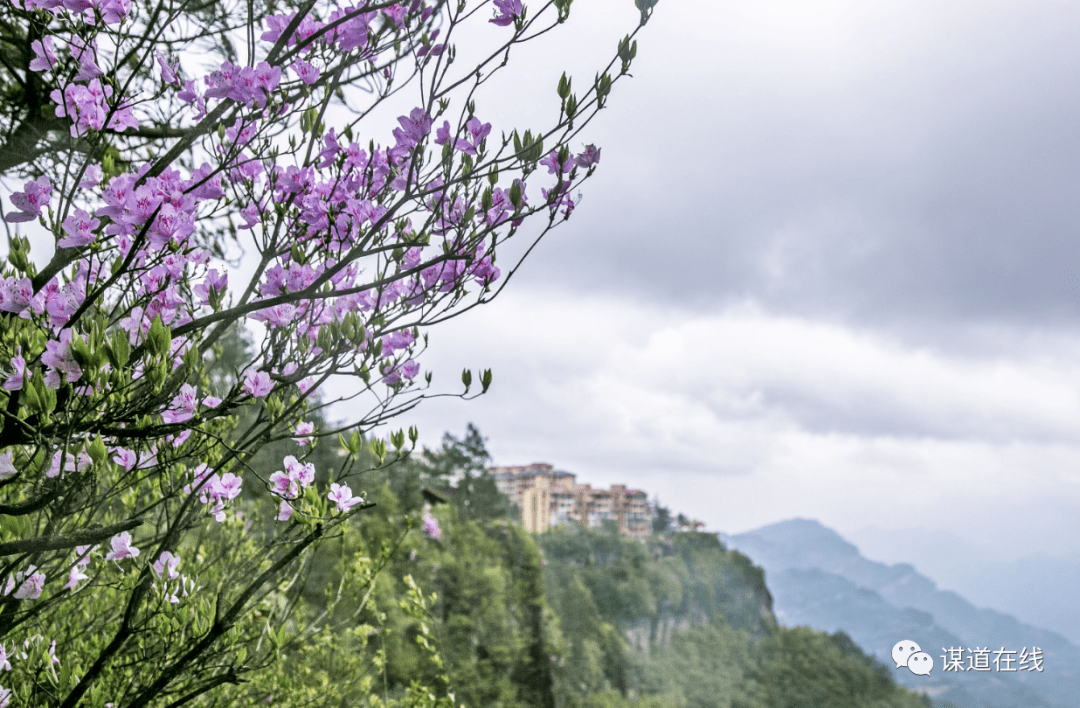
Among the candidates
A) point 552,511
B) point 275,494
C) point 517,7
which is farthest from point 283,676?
point 552,511

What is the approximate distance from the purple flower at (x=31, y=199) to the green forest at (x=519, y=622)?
123cm

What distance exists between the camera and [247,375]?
205 centimetres

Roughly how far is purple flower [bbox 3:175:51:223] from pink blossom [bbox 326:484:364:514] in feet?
3.41

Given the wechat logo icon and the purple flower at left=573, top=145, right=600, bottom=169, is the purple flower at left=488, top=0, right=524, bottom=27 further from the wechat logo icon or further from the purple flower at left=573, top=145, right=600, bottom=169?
the wechat logo icon

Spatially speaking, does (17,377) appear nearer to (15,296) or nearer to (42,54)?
(15,296)

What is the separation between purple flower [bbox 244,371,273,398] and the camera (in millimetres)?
2021

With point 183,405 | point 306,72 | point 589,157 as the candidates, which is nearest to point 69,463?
point 183,405

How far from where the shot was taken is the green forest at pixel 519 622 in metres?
4.40

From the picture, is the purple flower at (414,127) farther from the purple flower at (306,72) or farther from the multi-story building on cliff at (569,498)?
the multi-story building on cliff at (569,498)

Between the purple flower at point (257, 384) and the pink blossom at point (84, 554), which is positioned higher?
the purple flower at point (257, 384)

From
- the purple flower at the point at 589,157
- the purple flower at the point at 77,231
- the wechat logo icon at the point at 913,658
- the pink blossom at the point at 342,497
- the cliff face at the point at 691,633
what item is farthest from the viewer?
the cliff face at the point at 691,633

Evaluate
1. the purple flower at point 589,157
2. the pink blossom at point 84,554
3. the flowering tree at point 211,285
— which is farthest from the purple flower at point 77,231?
the purple flower at point 589,157

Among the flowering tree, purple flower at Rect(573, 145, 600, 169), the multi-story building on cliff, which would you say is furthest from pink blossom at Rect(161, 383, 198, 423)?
the multi-story building on cliff

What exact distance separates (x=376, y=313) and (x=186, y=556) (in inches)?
90.7
